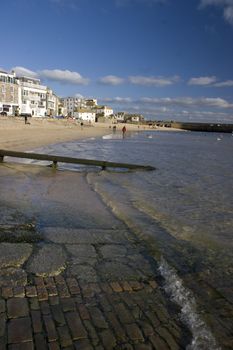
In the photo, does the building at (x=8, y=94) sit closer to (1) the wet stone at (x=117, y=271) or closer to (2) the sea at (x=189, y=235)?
(2) the sea at (x=189, y=235)

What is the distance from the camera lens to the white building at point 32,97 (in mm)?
93963

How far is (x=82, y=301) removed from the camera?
144 inches

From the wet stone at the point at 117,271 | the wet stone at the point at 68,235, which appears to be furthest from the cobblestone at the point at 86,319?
the wet stone at the point at 68,235

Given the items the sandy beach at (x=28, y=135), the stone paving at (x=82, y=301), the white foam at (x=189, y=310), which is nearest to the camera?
the stone paving at (x=82, y=301)

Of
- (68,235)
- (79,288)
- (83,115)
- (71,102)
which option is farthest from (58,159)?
(71,102)

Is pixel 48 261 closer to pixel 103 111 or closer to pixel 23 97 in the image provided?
pixel 23 97

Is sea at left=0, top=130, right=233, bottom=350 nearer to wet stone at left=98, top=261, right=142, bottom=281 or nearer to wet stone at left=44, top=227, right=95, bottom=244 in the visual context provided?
wet stone at left=98, top=261, right=142, bottom=281

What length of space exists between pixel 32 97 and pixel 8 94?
1397cm

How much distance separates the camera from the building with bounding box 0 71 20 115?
8194cm

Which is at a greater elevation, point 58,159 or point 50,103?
point 50,103

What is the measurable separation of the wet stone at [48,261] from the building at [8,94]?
83.6m

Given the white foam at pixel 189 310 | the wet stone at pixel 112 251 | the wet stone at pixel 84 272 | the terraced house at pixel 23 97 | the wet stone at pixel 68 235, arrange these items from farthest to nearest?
the terraced house at pixel 23 97
the wet stone at pixel 68 235
the wet stone at pixel 112 251
the wet stone at pixel 84 272
the white foam at pixel 189 310

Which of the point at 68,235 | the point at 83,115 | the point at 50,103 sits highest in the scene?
the point at 50,103

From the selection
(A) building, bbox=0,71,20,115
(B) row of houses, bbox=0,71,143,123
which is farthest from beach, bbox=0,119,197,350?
(A) building, bbox=0,71,20,115
